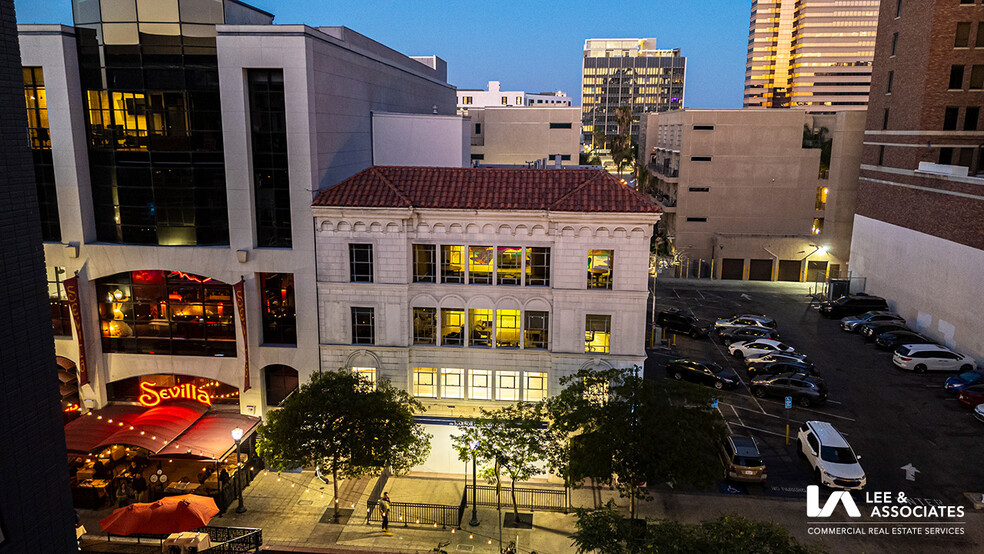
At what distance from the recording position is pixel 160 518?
23.0 m

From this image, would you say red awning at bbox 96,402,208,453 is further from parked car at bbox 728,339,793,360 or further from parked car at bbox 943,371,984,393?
parked car at bbox 943,371,984,393

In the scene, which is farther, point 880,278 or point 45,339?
point 880,278

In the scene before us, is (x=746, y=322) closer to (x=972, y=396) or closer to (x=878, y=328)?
(x=878, y=328)

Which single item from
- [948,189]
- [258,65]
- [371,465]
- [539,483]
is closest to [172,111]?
[258,65]

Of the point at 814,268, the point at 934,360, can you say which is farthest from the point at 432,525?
the point at 814,268

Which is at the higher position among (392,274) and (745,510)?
(392,274)

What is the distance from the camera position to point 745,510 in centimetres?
2759

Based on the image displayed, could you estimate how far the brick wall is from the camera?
1412cm

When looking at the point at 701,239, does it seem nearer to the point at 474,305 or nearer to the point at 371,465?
the point at 474,305

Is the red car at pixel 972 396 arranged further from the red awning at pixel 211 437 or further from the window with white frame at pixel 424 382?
the red awning at pixel 211 437

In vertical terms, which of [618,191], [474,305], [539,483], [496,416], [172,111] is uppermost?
[172,111]

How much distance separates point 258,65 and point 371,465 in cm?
1931

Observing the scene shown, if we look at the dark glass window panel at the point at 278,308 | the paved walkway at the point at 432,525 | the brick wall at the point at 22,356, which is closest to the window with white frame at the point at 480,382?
the paved walkway at the point at 432,525

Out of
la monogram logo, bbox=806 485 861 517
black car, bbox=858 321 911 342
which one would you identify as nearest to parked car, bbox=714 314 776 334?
black car, bbox=858 321 911 342
